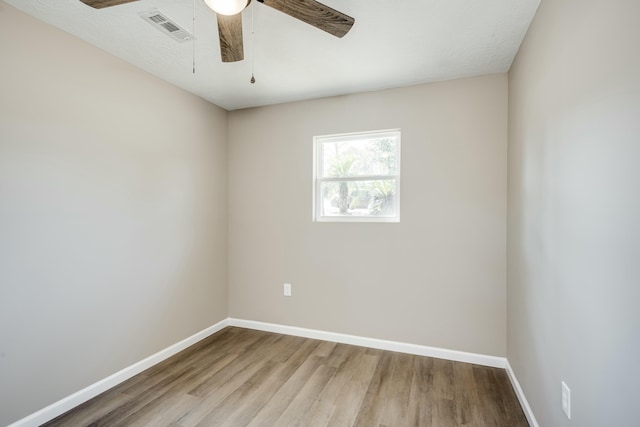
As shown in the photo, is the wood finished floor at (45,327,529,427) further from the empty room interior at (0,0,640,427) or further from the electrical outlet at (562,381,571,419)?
the electrical outlet at (562,381,571,419)

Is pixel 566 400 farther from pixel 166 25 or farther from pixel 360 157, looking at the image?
pixel 166 25

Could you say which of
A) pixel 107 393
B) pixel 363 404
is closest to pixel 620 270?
pixel 363 404

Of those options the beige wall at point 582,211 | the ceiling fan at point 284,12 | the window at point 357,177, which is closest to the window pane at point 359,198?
the window at point 357,177

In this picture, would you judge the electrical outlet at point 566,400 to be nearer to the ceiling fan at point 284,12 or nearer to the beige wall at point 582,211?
the beige wall at point 582,211

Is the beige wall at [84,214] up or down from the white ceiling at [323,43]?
down

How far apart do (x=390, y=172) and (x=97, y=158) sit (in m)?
2.46

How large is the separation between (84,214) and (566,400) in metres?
2.99

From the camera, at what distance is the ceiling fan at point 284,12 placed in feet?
4.35

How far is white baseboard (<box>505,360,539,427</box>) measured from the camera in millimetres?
1836

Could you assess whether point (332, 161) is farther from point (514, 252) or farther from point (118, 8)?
point (118, 8)

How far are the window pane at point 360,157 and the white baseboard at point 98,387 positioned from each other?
2.24 metres

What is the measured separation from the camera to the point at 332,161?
3.25m

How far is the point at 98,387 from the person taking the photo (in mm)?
2203

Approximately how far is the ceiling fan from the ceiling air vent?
1.60 feet
